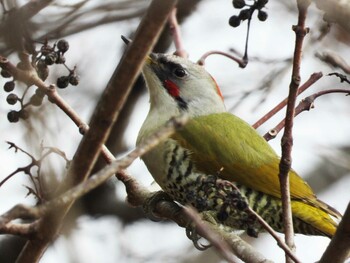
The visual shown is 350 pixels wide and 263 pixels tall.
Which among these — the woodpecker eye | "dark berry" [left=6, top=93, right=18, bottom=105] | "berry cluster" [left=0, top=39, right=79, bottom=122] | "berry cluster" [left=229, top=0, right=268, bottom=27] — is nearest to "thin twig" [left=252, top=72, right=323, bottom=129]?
"berry cluster" [left=229, top=0, right=268, bottom=27]

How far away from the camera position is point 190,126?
5.59m

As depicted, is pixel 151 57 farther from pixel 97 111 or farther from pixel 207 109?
pixel 97 111

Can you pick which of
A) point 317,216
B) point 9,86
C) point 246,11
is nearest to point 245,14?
point 246,11

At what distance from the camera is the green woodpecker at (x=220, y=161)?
17.1ft

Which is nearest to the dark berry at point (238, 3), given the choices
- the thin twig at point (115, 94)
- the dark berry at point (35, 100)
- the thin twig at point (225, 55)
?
the thin twig at point (225, 55)

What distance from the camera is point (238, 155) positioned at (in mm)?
5453

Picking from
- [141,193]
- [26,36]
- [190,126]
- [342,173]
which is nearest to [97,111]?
[26,36]

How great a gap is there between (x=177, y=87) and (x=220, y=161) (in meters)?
0.90

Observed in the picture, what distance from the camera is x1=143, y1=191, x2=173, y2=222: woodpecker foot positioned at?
4961mm

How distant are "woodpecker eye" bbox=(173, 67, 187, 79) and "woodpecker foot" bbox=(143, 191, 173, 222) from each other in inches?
43.6

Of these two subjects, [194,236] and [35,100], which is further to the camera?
[194,236]

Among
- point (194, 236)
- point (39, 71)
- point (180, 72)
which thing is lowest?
point (194, 236)

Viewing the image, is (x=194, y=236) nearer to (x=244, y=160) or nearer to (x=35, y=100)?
(x=244, y=160)

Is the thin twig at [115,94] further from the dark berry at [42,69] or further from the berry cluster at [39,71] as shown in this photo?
the dark berry at [42,69]
